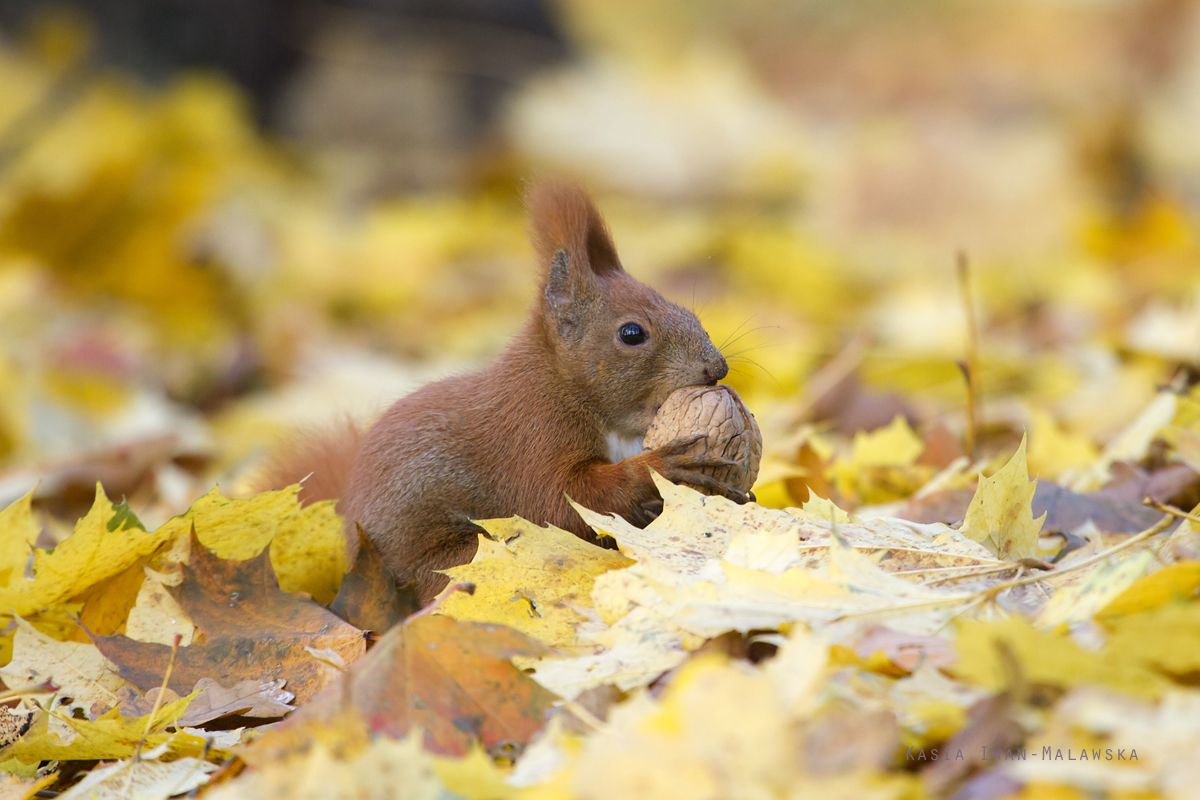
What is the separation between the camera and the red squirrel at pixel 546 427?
5.15 ft

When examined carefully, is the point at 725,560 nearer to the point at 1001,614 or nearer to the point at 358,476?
the point at 1001,614

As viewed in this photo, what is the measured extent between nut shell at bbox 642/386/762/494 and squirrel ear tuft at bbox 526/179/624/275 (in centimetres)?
33

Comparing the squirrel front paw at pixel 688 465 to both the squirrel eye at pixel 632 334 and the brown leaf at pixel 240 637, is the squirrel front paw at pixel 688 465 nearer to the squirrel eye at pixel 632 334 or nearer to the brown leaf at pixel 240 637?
the squirrel eye at pixel 632 334

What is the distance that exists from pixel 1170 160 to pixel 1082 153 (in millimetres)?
425

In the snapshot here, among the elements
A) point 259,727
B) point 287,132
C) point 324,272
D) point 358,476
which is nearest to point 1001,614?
point 259,727

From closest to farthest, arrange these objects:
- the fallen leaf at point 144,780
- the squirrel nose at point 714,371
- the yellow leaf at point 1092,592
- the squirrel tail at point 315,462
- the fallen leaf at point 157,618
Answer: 1. the yellow leaf at point 1092,592
2. the fallen leaf at point 144,780
3. the fallen leaf at point 157,618
4. the squirrel nose at point 714,371
5. the squirrel tail at point 315,462

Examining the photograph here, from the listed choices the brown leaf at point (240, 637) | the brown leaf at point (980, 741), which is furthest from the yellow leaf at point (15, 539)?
the brown leaf at point (980, 741)

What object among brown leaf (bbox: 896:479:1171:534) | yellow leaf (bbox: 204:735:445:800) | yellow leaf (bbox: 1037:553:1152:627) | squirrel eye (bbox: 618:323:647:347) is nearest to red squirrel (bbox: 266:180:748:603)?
squirrel eye (bbox: 618:323:647:347)

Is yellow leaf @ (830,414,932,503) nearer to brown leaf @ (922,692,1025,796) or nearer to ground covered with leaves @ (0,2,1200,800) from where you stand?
ground covered with leaves @ (0,2,1200,800)

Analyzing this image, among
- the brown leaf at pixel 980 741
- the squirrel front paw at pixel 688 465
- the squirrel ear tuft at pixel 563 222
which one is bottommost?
the squirrel front paw at pixel 688 465

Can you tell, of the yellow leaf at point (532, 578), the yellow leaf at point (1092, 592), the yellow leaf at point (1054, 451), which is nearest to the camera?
the yellow leaf at point (1092, 592)

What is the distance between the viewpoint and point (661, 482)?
1374 millimetres

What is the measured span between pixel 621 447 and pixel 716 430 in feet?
0.96

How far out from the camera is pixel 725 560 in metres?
1.17
